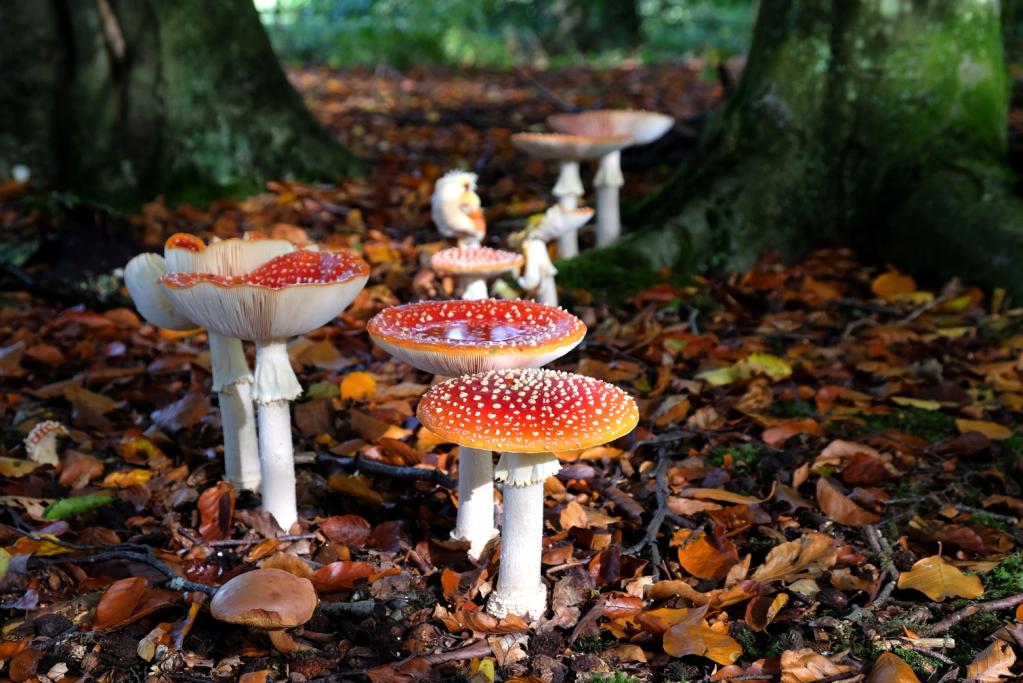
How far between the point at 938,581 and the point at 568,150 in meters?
3.16

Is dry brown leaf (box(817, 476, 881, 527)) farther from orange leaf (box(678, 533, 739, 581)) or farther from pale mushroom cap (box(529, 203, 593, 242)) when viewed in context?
pale mushroom cap (box(529, 203, 593, 242))

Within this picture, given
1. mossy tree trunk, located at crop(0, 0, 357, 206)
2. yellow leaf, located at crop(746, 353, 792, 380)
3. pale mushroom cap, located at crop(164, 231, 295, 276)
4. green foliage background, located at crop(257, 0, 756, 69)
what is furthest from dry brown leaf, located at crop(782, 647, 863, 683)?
green foliage background, located at crop(257, 0, 756, 69)

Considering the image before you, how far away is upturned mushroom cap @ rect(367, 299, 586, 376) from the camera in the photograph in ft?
8.04

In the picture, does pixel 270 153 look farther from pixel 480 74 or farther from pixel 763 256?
pixel 480 74

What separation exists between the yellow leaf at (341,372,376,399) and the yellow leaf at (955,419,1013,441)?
9.08ft

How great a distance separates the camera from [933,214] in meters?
5.12

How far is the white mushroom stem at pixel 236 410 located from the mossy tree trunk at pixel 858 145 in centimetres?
295

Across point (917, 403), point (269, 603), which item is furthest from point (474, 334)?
point (917, 403)

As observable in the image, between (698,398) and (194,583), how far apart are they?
7.76ft

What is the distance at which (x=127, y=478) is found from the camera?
3.26m

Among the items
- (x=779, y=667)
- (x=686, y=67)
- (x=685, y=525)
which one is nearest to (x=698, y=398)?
(x=685, y=525)

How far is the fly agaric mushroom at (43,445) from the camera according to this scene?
3.34m

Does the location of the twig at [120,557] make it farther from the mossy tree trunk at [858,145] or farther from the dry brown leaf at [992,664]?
the mossy tree trunk at [858,145]

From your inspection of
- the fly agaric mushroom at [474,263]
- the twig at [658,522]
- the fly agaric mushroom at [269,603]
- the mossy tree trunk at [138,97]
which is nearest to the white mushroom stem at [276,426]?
the fly agaric mushroom at [269,603]
